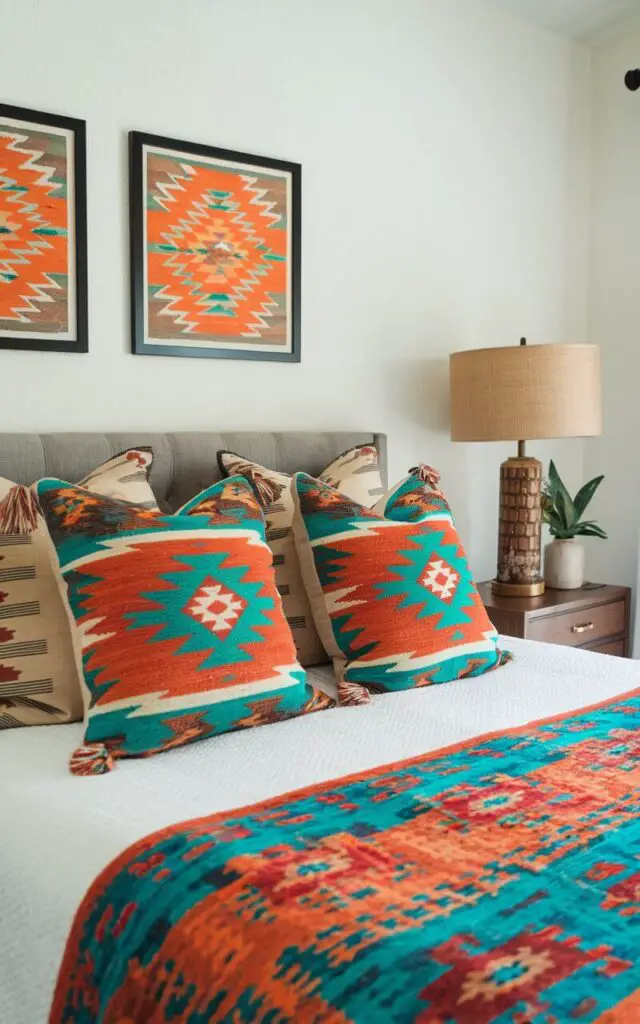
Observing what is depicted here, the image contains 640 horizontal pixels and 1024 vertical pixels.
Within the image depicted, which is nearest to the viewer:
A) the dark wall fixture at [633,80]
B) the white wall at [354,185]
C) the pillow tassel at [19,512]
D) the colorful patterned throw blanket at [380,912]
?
the colorful patterned throw blanket at [380,912]

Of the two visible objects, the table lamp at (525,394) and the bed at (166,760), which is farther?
the table lamp at (525,394)

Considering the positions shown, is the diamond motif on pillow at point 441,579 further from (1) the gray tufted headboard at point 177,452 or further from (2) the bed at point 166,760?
(1) the gray tufted headboard at point 177,452

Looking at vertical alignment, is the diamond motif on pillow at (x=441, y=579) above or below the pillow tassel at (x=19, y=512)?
below

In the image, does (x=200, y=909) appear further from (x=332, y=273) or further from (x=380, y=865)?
(x=332, y=273)

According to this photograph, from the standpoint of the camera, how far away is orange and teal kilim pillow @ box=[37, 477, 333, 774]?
1520 mm

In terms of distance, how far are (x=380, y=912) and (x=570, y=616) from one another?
2058 mm

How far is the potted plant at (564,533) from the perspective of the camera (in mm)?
3094

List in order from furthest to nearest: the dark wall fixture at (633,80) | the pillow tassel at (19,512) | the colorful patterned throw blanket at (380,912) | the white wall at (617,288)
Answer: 1. the white wall at (617,288)
2. the dark wall fixture at (633,80)
3. the pillow tassel at (19,512)
4. the colorful patterned throw blanket at (380,912)

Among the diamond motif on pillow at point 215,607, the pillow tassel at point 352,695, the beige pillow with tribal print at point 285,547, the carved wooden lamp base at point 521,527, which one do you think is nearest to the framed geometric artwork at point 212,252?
the beige pillow with tribal print at point 285,547

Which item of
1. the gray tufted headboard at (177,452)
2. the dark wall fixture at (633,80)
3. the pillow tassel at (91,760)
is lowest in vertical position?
the pillow tassel at (91,760)

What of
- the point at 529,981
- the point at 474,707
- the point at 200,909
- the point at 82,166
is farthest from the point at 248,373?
the point at 529,981

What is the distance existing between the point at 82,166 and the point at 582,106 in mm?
2157

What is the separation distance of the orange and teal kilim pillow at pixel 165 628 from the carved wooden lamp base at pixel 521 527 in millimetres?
1338

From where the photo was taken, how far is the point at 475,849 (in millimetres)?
1134
